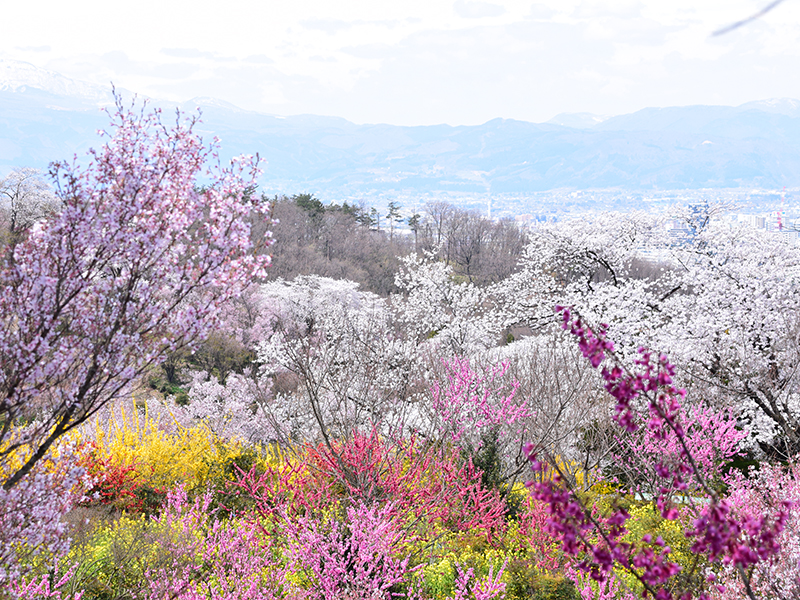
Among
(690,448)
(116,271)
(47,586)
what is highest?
(116,271)

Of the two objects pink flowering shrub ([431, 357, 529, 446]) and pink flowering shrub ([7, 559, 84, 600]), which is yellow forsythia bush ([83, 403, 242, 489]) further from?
pink flowering shrub ([431, 357, 529, 446])

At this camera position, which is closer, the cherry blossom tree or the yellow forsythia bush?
the yellow forsythia bush

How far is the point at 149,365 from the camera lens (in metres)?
3.21

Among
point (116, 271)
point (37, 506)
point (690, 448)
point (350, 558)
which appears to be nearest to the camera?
point (37, 506)

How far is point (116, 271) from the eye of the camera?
3230 millimetres

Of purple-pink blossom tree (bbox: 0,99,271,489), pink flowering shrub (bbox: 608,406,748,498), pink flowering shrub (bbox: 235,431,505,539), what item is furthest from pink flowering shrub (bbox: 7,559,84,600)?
pink flowering shrub (bbox: 608,406,748,498)

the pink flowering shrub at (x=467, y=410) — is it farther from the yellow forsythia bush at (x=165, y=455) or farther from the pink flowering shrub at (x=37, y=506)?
the pink flowering shrub at (x=37, y=506)

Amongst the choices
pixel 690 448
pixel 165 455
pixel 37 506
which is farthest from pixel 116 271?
pixel 690 448

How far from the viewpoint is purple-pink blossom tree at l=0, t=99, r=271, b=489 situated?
9.64ft

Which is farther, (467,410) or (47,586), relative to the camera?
(467,410)

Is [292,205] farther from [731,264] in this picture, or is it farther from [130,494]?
[130,494]

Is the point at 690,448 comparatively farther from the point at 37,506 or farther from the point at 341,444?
the point at 37,506

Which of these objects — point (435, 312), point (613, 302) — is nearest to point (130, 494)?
point (613, 302)

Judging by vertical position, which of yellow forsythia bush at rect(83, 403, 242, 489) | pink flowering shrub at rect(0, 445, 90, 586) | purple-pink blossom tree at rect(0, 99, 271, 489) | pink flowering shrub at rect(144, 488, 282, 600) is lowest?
yellow forsythia bush at rect(83, 403, 242, 489)
